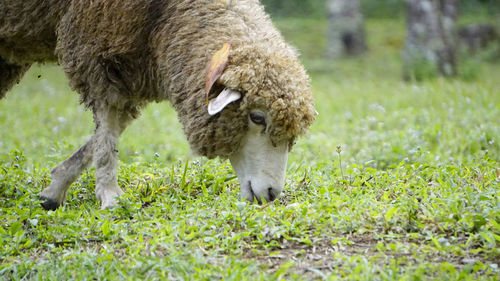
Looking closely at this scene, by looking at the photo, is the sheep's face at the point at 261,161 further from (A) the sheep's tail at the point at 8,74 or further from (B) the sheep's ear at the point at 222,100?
(A) the sheep's tail at the point at 8,74

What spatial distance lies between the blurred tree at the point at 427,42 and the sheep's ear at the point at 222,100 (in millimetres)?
Answer: 9602

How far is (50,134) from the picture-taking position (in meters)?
8.49

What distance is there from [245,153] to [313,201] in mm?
621

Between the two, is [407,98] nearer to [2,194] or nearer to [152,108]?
[152,108]

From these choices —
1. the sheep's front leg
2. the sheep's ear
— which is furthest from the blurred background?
the sheep's ear

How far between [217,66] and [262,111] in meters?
0.46

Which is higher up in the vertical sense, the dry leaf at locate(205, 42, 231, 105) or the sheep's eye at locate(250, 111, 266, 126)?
the dry leaf at locate(205, 42, 231, 105)

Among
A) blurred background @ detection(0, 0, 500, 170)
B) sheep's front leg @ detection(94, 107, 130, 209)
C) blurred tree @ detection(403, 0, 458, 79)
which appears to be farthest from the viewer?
blurred tree @ detection(403, 0, 458, 79)

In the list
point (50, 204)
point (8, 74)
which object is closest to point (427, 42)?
point (8, 74)

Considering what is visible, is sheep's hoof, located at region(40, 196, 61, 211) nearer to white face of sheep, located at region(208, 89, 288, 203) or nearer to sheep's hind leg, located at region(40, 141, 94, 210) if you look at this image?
sheep's hind leg, located at region(40, 141, 94, 210)

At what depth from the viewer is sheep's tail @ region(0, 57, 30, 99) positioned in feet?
19.9

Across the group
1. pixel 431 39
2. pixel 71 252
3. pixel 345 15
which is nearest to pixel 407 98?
pixel 431 39

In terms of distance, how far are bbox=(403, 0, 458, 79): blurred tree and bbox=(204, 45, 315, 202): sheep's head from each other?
933 centimetres

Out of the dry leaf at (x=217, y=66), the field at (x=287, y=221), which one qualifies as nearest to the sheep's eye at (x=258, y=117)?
the dry leaf at (x=217, y=66)
